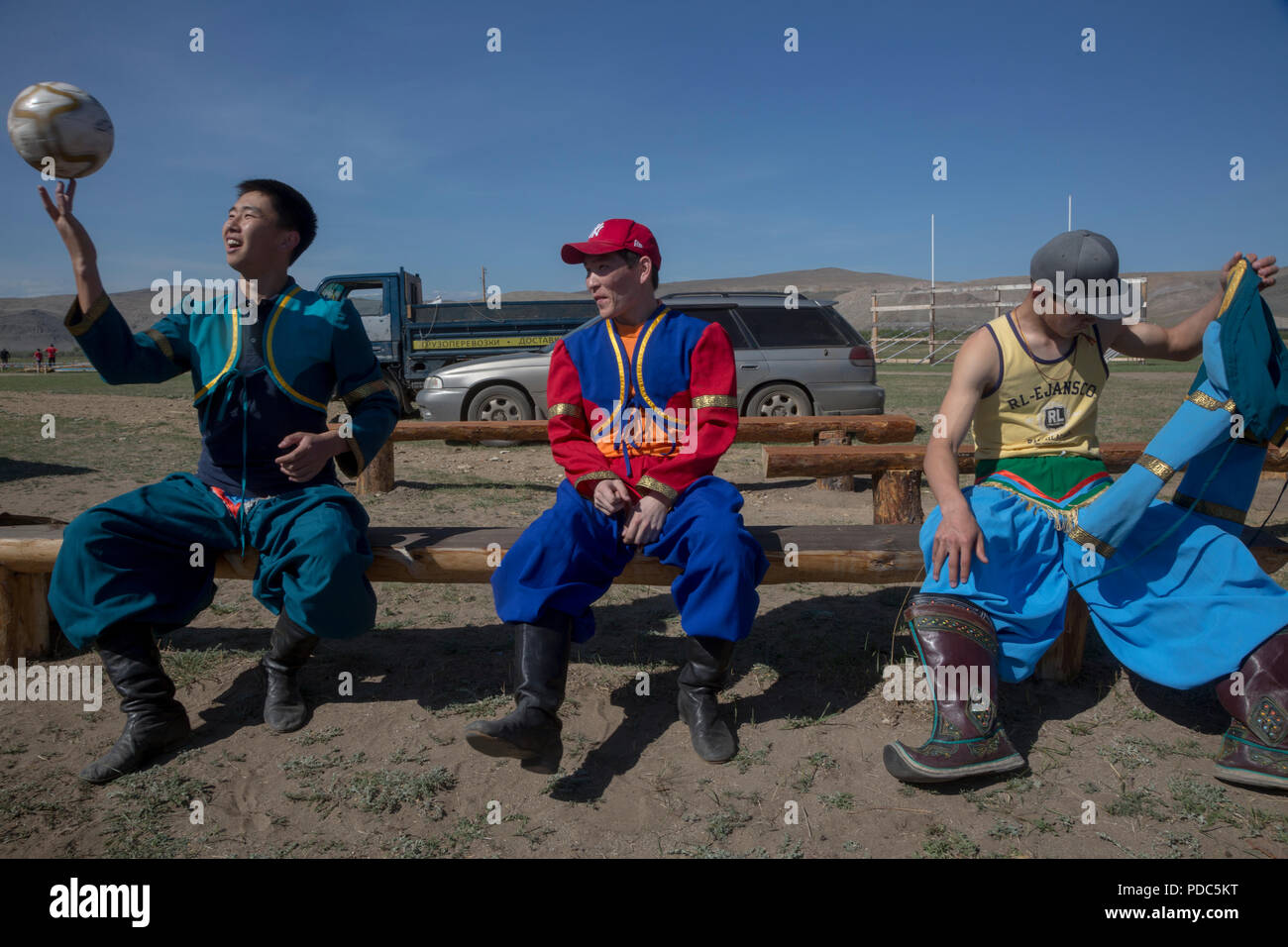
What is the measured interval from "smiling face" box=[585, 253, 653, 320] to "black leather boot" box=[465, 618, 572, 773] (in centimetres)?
113

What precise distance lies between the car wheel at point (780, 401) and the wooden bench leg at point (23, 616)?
22.5 ft

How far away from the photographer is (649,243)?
10.1 feet

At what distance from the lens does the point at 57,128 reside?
274cm

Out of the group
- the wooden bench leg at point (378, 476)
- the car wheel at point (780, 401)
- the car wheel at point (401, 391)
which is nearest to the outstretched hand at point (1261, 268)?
the wooden bench leg at point (378, 476)

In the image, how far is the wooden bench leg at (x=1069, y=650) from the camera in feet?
10.6

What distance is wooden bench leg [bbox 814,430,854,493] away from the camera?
726cm

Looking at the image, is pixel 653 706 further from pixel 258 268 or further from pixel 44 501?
pixel 44 501

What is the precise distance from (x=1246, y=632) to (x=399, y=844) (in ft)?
8.29

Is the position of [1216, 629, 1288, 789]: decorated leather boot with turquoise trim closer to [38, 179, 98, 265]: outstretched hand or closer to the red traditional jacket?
the red traditional jacket

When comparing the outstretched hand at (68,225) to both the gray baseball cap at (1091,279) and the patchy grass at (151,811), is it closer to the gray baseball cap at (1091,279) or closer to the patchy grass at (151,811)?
the patchy grass at (151,811)

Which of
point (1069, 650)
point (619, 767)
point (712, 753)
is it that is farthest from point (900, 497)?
point (619, 767)

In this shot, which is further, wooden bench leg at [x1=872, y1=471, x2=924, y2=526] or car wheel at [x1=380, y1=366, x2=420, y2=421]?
car wheel at [x1=380, y1=366, x2=420, y2=421]

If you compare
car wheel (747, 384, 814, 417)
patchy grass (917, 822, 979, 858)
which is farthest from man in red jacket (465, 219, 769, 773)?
car wheel (747, 384, 814, 417)

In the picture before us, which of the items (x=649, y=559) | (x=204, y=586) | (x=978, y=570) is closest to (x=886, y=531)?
(x=978, y=570)
